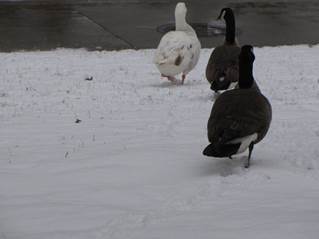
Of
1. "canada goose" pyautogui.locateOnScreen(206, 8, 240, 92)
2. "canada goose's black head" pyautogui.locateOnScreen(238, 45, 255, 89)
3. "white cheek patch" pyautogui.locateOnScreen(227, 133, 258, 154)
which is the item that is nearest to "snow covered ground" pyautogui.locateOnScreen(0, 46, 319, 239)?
"white cheek patch" pyautogui.locateOnScreen(227, 133, 258, 154)

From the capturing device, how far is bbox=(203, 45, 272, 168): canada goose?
5293 millimetres

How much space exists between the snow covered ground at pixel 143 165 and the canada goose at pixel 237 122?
0.27 m

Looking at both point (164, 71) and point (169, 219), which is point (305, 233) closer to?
point (169, 219)

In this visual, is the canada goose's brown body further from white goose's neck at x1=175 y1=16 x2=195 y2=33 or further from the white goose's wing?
white goose's neck at x1=175 y1=16 x2=195 y2=33

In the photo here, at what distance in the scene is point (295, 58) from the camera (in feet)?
43.2

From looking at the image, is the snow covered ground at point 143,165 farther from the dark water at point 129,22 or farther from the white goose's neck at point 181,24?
the dark water at point 129,22

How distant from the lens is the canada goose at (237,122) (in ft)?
17.4

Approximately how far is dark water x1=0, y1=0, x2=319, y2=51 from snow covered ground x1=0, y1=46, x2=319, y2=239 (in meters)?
4.17

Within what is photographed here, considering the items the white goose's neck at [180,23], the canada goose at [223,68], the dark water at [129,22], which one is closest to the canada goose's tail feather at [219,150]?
the canada goose at [223,68]

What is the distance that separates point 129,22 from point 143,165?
11588mm

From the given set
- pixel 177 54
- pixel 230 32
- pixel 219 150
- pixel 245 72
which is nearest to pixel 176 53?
pixel 177 54

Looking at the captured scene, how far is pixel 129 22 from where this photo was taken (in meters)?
17.3

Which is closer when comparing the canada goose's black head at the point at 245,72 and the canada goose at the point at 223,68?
the canada goose's black head at the point at 245,72

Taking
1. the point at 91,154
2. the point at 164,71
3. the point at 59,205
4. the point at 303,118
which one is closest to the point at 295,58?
the point at 164,71
